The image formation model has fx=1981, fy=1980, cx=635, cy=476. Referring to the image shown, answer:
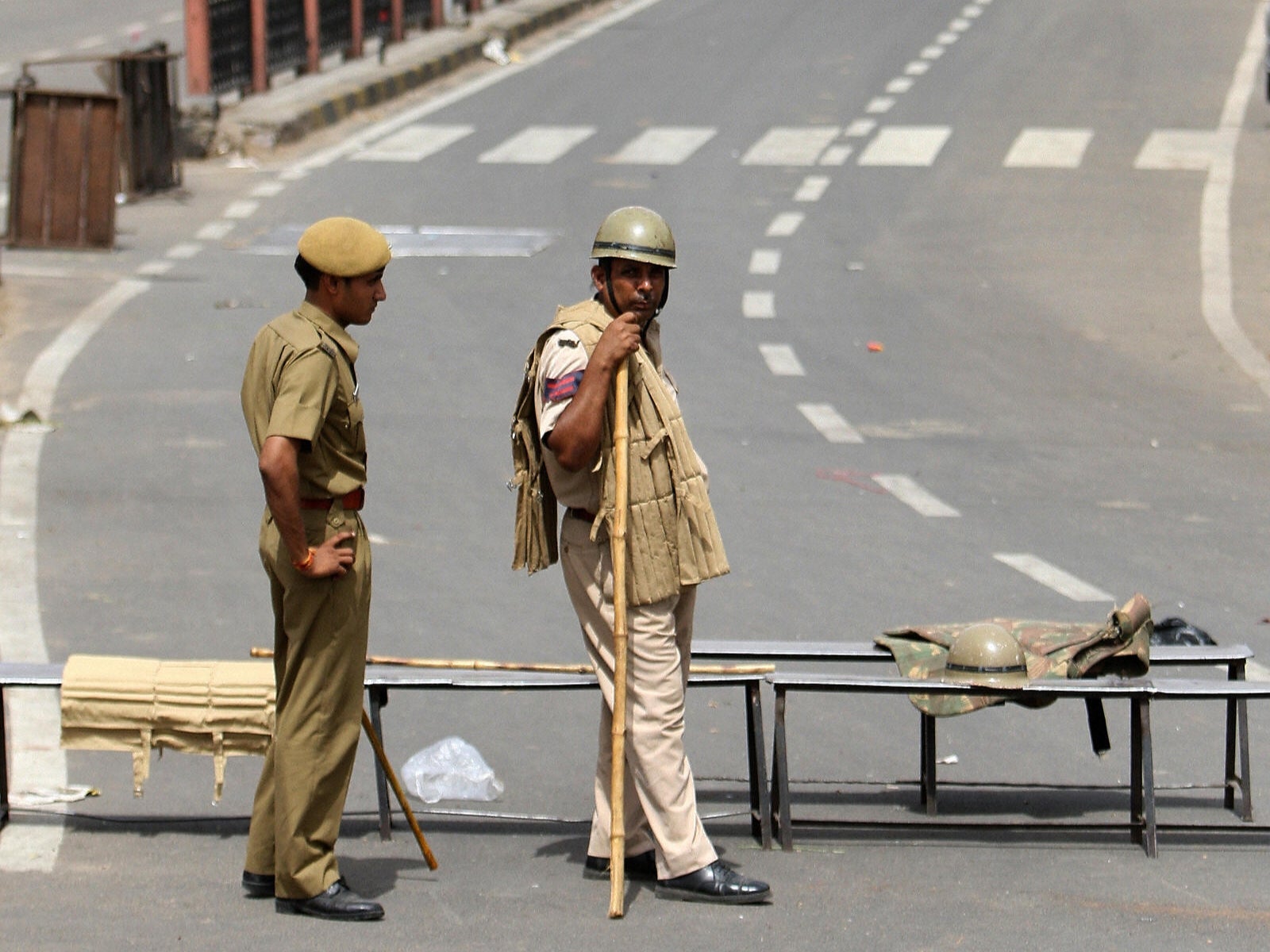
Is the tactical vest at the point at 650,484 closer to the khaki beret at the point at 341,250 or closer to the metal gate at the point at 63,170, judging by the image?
A: the khaki beret at the point at 341,250

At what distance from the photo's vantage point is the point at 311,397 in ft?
15.1

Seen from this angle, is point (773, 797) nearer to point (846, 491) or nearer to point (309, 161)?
point (846, 491)

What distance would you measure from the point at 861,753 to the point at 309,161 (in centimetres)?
1378

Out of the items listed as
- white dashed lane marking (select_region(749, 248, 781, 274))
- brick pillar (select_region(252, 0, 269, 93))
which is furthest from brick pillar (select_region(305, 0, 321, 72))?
white dashed lane marking (select_region(749, 248, 781, 274))

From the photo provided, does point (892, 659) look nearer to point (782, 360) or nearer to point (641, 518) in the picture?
point (641, 518)

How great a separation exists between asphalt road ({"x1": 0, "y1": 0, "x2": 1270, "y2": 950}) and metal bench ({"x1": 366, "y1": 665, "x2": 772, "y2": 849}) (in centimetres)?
13

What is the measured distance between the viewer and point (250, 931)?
15.8 ft

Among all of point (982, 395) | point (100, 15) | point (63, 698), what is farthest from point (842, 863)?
point (100, 15)

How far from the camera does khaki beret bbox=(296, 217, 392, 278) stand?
476 cm

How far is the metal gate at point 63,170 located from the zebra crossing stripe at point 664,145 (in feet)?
17.4

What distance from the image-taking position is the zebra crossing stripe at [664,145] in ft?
61.5

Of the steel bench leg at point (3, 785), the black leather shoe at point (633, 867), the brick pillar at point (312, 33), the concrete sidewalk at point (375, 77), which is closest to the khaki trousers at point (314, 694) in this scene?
the black leather shoe at point (633, 867)

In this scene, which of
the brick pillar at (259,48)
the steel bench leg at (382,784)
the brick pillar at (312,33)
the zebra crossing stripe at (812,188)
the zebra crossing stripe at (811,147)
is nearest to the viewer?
the steel bench leg at (382,784)

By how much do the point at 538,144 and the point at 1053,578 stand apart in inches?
480
